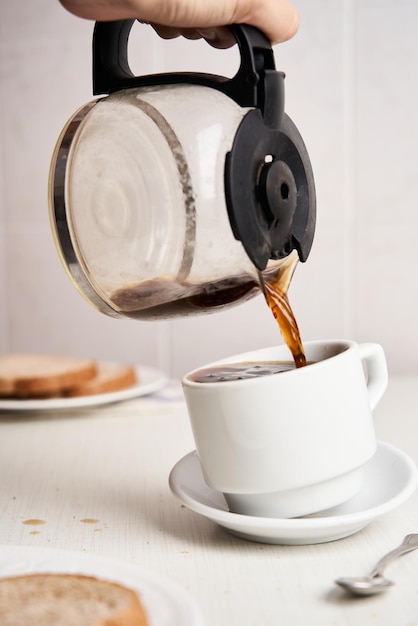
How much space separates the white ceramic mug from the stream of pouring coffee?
0.05 m

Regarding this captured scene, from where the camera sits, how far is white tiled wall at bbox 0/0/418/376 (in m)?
1.44

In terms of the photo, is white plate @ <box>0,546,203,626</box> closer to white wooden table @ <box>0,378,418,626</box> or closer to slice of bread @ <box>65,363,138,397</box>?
white wooden table @ <box>0,378,418,626</box>

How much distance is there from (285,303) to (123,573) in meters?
0.23

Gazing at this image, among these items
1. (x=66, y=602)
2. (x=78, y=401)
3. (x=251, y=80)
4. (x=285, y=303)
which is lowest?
(x=78, y=401)

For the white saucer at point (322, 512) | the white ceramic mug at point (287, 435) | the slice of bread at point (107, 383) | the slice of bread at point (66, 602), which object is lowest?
the slice of bread at point (107, 383)

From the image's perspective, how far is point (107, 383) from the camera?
116 centimetres

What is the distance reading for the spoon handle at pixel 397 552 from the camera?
0.55 m

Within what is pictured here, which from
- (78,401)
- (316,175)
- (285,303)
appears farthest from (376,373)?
(316,175)

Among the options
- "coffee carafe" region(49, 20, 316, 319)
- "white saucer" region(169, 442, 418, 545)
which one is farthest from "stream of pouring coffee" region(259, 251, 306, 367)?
"white saucer" region(169, 442, 418, 545)

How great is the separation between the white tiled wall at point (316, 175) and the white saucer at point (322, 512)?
2.57 ft

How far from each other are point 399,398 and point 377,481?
50 centimetres

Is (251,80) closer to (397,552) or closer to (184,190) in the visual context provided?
(184,190)

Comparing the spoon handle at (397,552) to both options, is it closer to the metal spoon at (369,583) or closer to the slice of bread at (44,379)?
the metal spoon at (369,583)

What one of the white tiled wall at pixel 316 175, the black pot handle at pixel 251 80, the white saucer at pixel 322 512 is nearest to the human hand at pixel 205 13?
the black pot handle at pixel 251 80
